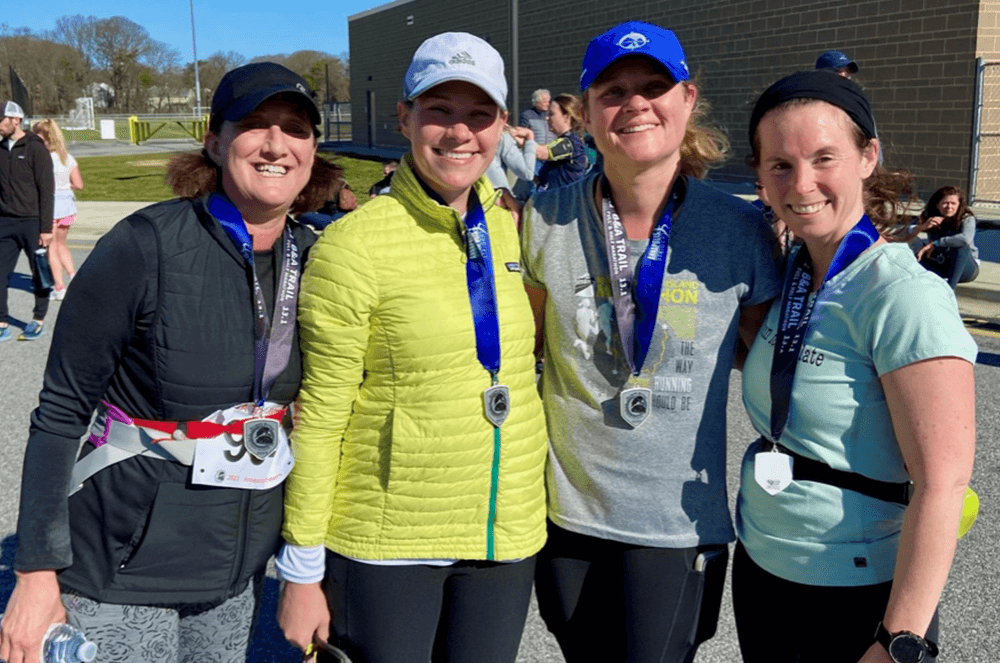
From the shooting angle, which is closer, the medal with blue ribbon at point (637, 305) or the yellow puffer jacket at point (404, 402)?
the yellow puffer jacket at point (404, 402)

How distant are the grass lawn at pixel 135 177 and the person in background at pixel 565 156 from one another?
859 centimetres

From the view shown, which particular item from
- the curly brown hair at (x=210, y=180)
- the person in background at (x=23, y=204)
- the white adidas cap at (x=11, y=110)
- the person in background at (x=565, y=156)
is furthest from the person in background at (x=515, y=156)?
the curly brown hair at (x=210, y=180)

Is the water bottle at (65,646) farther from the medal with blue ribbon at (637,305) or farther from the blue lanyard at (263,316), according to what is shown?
the medal with blue ribbon at (637,305)

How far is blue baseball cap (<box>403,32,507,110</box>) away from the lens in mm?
1933

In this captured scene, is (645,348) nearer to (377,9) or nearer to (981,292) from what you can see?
(981,292)

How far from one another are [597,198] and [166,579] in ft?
4.48

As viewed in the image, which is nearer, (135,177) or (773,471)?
(773,471)

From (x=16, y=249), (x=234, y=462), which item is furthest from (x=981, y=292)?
(x=16, y=249)

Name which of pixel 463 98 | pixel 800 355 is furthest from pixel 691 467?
pixel 463 98

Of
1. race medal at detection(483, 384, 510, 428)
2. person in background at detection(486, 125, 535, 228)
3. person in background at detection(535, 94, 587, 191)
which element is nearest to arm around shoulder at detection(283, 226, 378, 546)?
race medal at detection(483, 384, 510, 428)

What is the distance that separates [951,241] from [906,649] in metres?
7.24

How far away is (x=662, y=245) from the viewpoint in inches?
81.7

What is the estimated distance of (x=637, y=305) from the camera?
2.05 metres

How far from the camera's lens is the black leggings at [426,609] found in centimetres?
201
